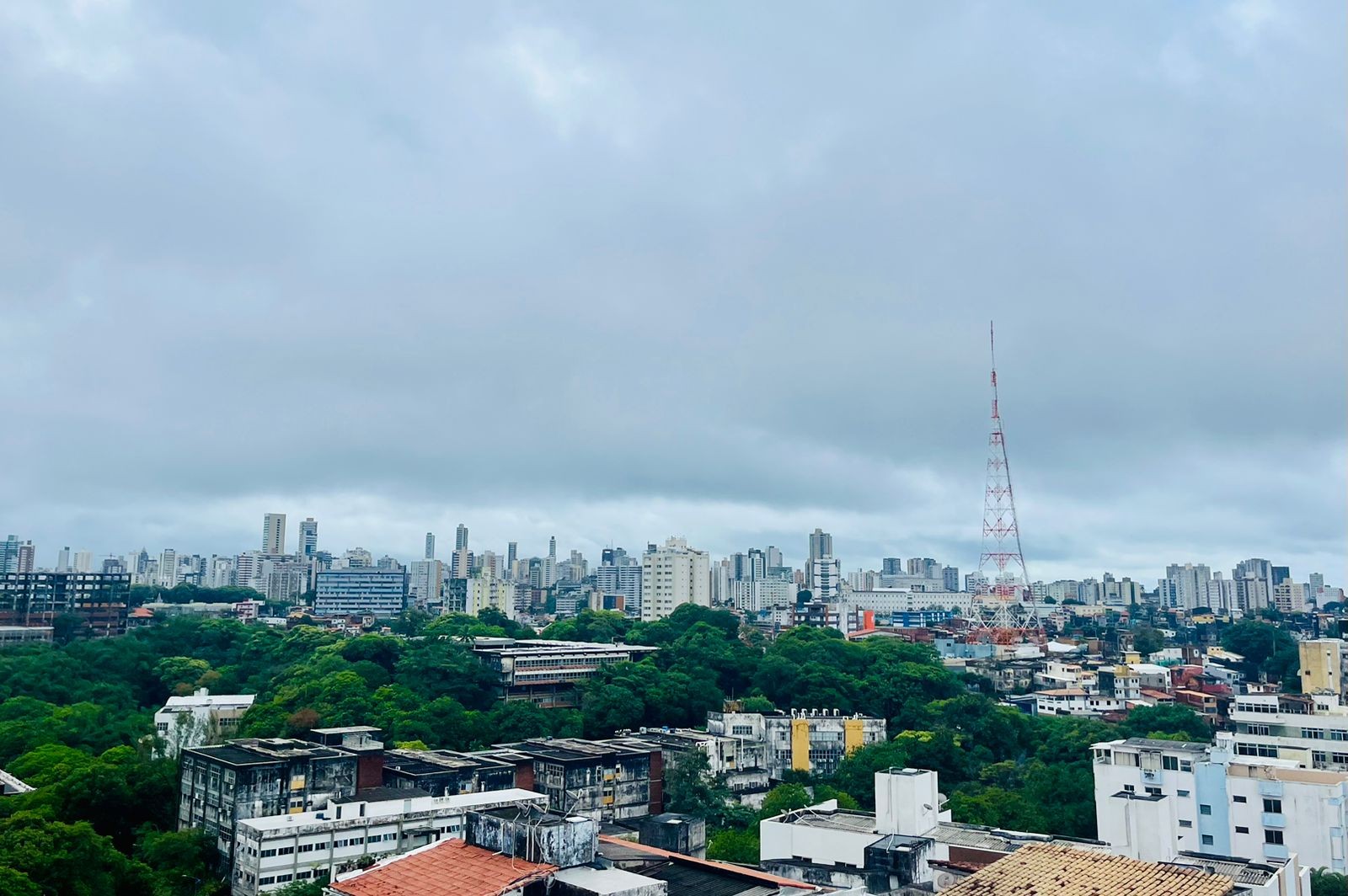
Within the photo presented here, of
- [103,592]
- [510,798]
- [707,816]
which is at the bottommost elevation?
[707,816]

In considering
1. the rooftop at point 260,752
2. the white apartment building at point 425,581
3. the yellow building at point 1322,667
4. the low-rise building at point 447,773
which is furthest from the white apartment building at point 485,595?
the rooftop at point 260,752

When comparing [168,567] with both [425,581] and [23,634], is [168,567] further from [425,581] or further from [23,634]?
[23,634]

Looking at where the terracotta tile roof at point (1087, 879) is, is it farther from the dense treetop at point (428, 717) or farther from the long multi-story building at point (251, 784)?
the long multi-story building at point (251, 784)

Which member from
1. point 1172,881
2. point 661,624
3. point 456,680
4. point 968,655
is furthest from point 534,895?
point 968,655

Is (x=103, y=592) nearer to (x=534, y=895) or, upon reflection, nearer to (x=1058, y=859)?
(x=534, y=895)

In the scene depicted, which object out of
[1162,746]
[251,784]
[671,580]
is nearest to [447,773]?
[251,784]

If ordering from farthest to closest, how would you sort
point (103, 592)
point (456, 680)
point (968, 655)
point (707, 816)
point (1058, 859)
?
point (968, 655) → point (103, 592) → point (456, 680) → point (707, 816) → point (1058, 859)
